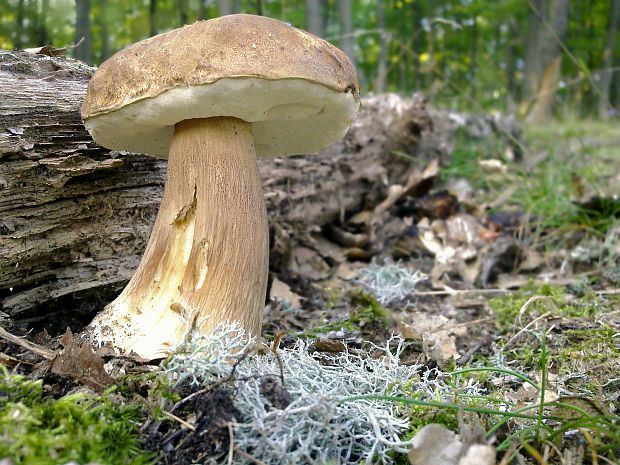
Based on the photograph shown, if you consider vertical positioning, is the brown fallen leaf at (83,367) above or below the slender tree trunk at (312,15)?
below

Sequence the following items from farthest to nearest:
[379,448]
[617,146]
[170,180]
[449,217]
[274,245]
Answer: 1. [617,146]
2. [449,217]
3. [274,245]
4. [170,180]
5. [379,448]

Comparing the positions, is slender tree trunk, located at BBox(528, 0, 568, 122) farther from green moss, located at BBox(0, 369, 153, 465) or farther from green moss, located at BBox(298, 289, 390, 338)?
green moss, located at BBox(0, 369, 153, 465)

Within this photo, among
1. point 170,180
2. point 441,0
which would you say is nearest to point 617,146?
point 170,180

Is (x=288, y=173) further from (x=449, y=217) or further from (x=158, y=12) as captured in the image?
(x=158, y=12)

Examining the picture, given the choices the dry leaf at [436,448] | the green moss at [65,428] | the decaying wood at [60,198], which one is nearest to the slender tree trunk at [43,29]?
the decaying wood at [60,198]

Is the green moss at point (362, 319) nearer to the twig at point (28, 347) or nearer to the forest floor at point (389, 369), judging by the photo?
the forest floor at point (389, 369)

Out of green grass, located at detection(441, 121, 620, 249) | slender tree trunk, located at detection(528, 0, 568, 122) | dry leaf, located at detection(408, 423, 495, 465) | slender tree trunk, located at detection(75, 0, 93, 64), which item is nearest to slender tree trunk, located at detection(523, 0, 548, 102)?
slender tree trunk, located at detection(528, 0, 568, 122)
